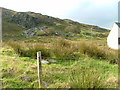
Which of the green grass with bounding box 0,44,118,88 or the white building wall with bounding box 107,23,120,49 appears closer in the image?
the green grass with bounding box 0,44,118,88

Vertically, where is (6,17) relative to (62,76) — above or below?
above

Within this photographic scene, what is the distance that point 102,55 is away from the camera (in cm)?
1123

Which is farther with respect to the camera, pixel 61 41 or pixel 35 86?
pixel 61 41

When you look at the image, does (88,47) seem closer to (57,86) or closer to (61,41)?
(61,41)

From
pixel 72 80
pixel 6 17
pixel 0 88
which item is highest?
pixel 6 17

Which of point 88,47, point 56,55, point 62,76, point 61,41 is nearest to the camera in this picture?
point 62,76

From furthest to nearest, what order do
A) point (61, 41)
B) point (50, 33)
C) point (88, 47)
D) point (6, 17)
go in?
1. point (6, 17)
2. point (50, 33)
3. point (61, 41)
4. point (88, 47)

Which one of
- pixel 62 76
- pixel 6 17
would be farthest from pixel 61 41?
pixel 6 17

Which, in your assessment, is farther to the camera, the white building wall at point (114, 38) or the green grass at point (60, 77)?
the white building wall at point (114, 38)

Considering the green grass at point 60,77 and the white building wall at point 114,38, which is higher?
the white building wall at point 114,38

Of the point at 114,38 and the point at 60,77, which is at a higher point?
the point at 114,38

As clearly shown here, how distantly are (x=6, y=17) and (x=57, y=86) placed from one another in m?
85.1

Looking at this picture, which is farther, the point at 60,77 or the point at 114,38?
the point at 114,38

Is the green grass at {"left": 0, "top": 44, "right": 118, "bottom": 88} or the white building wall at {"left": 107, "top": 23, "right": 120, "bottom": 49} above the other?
the white building wall at {"left": 107, "top": 23, "right": 120, "bottom": 49}
